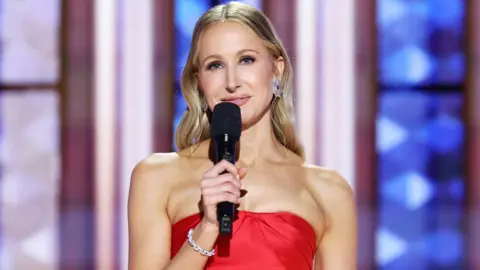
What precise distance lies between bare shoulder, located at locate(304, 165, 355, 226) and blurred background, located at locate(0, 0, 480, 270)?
51 centimetres

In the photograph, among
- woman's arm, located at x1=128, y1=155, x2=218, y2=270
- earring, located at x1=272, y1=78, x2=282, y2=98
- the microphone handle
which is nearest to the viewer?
the microphone handle

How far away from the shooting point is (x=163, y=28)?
7.18 ft

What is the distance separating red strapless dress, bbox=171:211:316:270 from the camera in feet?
4.68

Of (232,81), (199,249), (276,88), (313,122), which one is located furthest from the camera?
(313,122)

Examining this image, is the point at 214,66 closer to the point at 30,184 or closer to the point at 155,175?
the point at 155,175

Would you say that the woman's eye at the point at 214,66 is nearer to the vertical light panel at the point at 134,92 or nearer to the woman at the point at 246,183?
the woman at the point at 246,183

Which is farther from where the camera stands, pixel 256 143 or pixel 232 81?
pixel 256 143

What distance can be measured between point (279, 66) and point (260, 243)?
1.08 feet

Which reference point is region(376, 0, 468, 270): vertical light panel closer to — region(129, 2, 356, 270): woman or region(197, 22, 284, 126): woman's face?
region(129, 2, 356, 270): woman

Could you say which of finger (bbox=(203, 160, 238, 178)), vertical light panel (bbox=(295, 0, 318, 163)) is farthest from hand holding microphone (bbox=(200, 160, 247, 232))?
vertical light panel (bbox=(295, 0, 318, 163))

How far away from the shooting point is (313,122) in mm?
2119

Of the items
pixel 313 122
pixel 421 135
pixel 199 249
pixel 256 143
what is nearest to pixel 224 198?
pixel 199 249

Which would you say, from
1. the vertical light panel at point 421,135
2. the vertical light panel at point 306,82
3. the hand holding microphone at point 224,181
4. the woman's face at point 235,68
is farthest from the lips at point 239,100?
the vertical light panel at point 421,135

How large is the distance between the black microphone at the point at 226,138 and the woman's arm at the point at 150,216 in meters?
0.25
